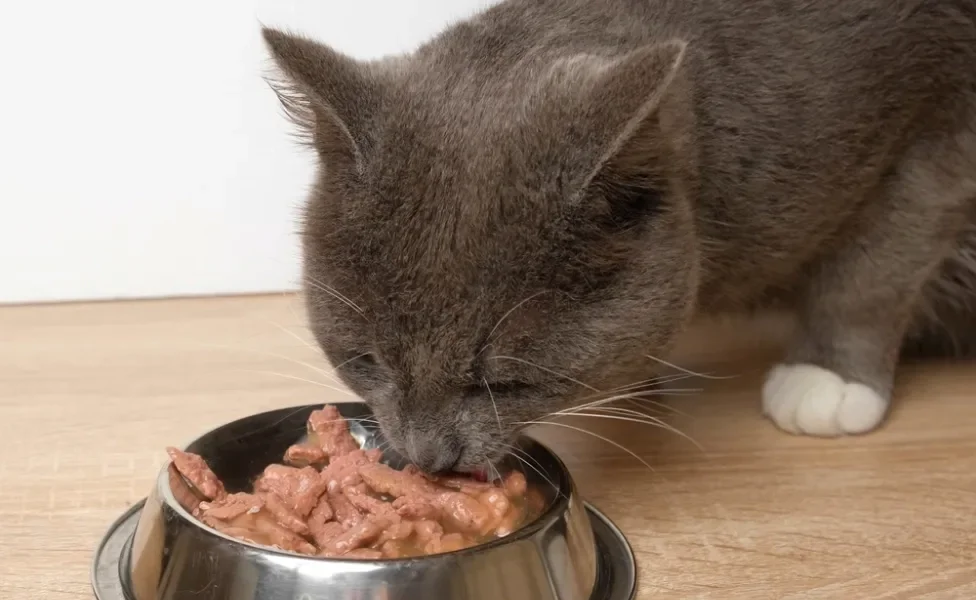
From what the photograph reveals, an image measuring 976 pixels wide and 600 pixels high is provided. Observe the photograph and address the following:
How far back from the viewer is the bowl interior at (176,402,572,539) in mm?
1023

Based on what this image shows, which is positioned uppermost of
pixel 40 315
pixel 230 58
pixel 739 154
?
pixel 739 154

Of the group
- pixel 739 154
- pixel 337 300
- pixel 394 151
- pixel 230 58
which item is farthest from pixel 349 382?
pixel 230 58

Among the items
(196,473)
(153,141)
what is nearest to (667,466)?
(196,473)

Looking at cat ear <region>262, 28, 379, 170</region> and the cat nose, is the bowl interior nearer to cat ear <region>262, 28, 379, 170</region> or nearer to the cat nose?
the cat nose

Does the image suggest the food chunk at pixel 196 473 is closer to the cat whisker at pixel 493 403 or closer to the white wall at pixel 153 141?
the cat whisker at pixel 493 403

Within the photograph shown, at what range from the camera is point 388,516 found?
0.91m

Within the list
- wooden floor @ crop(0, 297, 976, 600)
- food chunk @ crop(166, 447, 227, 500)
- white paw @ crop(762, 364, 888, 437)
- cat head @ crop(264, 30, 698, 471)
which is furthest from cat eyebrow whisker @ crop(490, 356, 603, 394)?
white paw @ crop(762, 364, 888, 437)

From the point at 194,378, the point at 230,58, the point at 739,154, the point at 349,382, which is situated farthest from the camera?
the point at 230,58

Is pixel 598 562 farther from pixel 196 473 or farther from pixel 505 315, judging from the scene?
pixel 196 473

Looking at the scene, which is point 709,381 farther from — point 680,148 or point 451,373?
point 451,373

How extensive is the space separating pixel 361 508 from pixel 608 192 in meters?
0.39

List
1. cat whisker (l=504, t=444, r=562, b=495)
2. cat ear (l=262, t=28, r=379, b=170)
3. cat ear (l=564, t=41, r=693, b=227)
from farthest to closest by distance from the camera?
cat whisker (l=504, t=444, r=562, b=495)
cat ear (l=262, t=28, r=379, b=170)
cat ear (l=564, t=41, r=693, b=227)

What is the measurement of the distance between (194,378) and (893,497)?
1.02m

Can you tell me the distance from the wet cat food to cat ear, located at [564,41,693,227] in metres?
0.31
